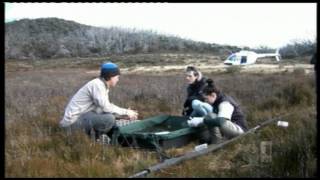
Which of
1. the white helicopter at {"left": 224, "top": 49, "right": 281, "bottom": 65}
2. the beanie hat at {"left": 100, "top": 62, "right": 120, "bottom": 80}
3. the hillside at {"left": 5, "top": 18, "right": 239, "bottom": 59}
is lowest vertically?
the white helicopter at {"left": 224, "top": 49, "right": 281, "bottom": 65}

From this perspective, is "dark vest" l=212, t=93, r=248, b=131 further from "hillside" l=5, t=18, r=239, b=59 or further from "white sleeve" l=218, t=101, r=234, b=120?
"hillside" l=5, t=18, r=239, b=59

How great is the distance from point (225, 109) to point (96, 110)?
165 centimetres

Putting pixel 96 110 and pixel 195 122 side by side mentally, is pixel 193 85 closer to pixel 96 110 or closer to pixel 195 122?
pixel 195 122

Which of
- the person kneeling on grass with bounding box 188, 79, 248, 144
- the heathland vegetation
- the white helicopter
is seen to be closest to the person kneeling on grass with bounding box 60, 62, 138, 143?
the heathland vegetation

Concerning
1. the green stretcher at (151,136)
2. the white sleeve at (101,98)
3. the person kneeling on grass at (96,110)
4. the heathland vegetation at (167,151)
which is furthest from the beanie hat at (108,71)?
the heathland vegetation at (167,151)

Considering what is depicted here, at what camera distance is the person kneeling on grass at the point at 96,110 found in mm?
6508

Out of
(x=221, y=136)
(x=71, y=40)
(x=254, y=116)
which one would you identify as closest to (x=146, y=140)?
(x=221, y=136)

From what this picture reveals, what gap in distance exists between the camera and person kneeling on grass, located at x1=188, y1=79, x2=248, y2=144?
6.48m

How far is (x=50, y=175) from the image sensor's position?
462cm

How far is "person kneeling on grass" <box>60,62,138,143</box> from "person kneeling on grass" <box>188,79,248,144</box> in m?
0.97

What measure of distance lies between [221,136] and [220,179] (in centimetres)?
216

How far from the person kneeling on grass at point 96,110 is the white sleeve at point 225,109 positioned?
43.8 inches

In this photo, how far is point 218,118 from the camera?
6.45 metres

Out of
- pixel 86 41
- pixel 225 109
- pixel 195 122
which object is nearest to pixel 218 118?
pixel 225 109
